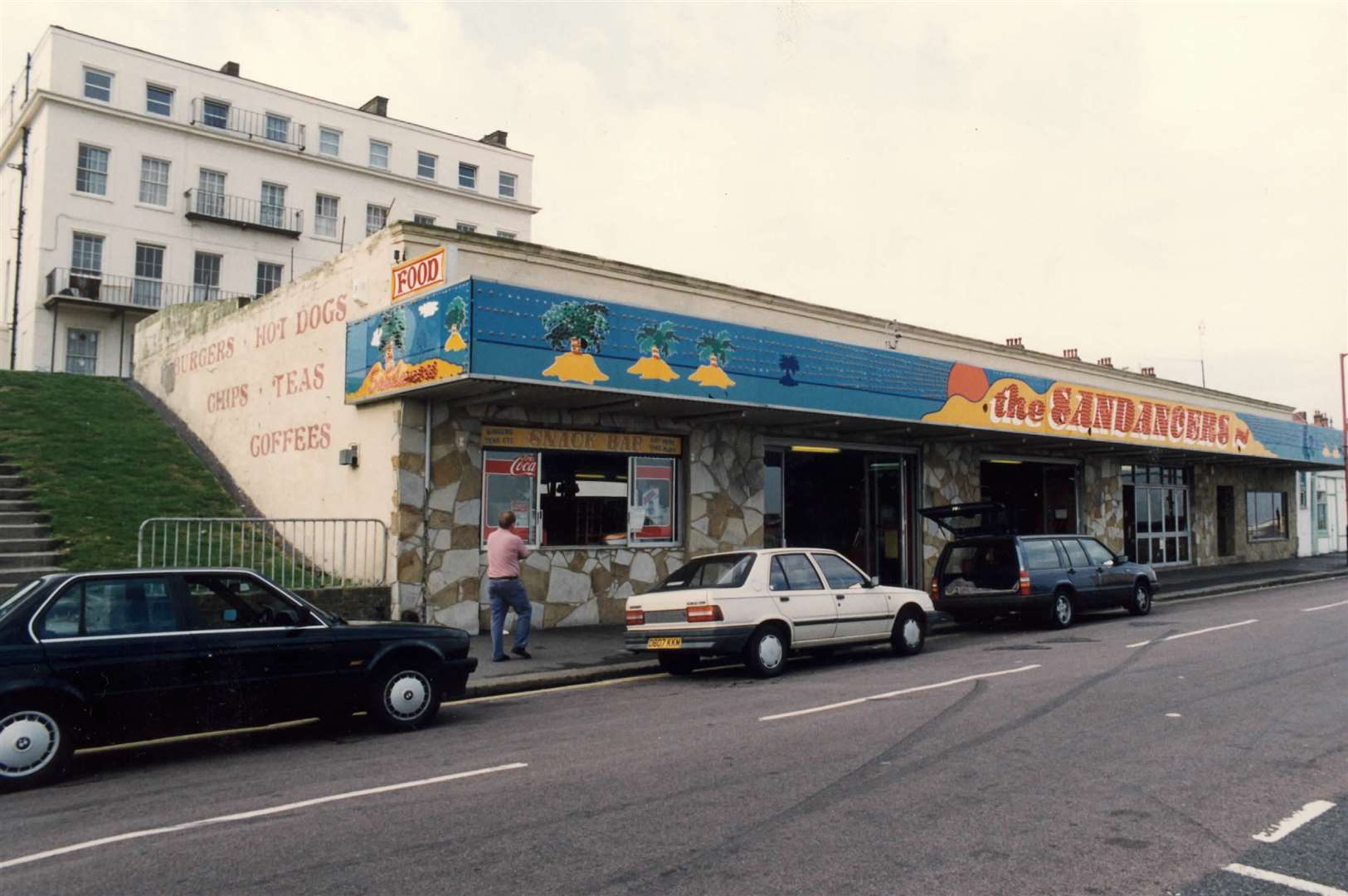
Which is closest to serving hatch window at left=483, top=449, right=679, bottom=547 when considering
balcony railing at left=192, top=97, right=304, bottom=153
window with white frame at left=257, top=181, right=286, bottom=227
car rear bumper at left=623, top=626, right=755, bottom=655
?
car rear bumper at left=623, top=626, right=755, bottom=655

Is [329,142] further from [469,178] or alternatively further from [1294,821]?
[1294,821]

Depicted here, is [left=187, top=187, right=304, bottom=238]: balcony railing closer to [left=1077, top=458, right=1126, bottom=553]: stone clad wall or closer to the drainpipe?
the drainpipe

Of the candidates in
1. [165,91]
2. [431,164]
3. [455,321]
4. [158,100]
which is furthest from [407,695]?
[431,164]

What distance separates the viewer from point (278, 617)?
805cm

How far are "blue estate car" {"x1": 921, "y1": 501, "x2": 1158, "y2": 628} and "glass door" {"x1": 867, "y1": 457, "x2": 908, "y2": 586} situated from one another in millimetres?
4200

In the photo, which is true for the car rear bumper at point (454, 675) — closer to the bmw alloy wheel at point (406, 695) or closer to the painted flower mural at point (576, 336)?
the bmw alloy wheel at point (406, 695)

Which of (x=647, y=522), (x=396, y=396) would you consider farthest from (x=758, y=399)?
(x=396, y=396)

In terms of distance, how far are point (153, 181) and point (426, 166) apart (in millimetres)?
13611

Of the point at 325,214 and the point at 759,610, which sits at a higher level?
the point at 325,214

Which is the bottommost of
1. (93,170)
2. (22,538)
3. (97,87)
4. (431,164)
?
(22,538)

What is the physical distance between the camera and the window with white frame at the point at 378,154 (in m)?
47.0

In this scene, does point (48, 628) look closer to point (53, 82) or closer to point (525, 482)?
point (525, 482)

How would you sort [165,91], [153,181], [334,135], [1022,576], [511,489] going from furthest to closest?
[334,135] → [165,91] → [153,181] → [1022,576] → [511,489]

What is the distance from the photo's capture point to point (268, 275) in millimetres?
41844
